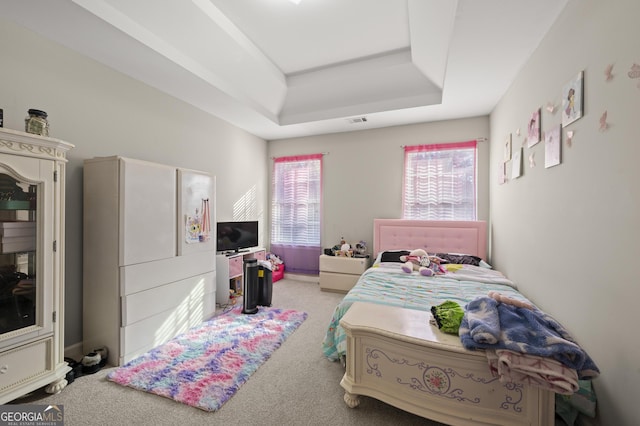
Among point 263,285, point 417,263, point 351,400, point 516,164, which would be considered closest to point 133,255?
point 263,285

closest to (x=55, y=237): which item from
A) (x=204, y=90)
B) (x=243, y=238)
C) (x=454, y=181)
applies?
(x=204, y=90)

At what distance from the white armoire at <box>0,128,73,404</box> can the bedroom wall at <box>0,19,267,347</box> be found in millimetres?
502

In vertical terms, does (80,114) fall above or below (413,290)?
above

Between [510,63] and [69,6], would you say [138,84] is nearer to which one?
[69,6]

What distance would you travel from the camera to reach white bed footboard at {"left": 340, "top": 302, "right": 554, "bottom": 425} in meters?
1.31

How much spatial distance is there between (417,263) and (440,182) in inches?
54.9

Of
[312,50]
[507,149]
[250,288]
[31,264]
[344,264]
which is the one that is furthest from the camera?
[344,264]

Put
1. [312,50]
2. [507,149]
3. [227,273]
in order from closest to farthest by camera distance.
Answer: [507,149] < [312,50] < [227,273]

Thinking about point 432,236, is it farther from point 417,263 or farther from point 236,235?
point 236,235

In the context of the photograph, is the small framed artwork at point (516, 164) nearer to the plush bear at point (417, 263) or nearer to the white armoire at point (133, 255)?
the plush bear at point (417, 263)

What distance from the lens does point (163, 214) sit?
245cm

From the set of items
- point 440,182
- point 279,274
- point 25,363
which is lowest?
point 279,274

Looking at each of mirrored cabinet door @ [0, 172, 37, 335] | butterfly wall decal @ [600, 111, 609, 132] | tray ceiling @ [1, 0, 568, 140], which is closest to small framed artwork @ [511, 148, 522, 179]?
tray ceiling @ [1, 0, 568, 140]

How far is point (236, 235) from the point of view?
3.87 metres
